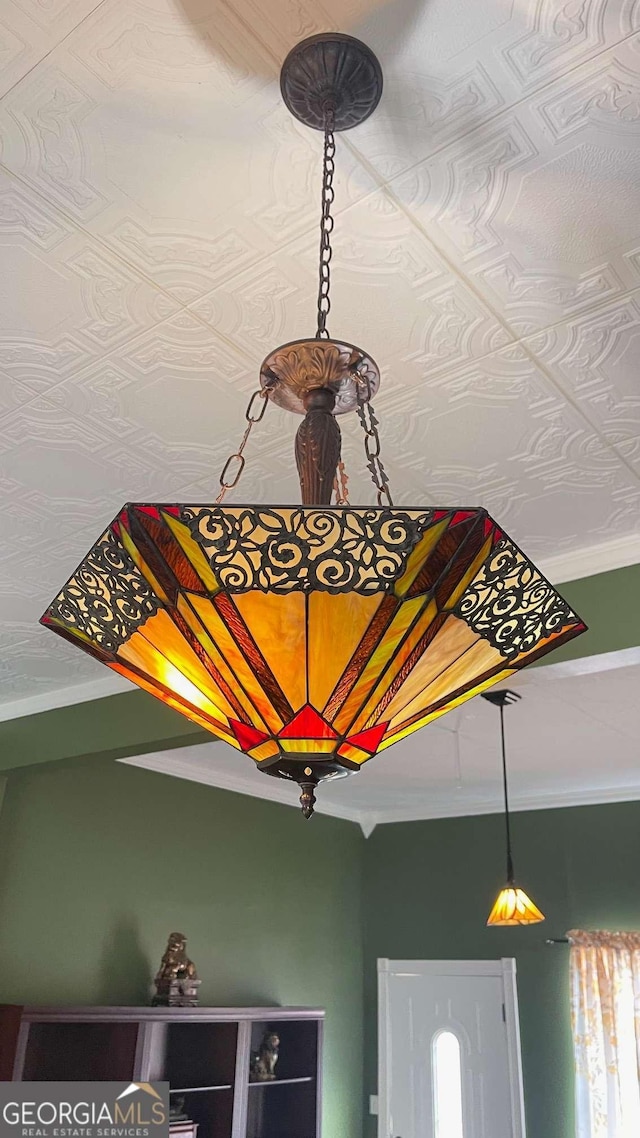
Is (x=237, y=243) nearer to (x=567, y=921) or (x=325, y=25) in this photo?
(x=325, y=25)

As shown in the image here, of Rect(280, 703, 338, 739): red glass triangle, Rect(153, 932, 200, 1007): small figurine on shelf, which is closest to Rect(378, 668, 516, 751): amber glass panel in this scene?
Rect(280, 703, 338, 739): red glass triangle

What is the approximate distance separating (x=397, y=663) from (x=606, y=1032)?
4.61 m

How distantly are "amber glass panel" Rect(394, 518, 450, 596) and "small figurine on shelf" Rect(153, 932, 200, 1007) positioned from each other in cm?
373

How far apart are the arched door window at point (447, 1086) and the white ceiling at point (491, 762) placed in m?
1.31

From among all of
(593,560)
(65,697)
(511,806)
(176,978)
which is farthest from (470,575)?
(511,806)

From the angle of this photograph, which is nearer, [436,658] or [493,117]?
[436,658]

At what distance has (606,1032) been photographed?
4.42 metres

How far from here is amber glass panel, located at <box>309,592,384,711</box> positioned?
0.68 meters

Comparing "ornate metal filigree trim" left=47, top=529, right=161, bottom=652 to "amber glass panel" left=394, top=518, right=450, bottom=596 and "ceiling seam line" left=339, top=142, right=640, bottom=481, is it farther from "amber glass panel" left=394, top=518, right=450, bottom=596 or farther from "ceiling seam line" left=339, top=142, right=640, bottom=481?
"ceiling seam line" left=339, top=142, right=640, bottom=481

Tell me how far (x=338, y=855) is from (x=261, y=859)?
2.57 feet

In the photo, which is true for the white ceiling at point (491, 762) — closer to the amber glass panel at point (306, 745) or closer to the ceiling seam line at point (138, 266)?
the ceiling seam line at point (138, 266)

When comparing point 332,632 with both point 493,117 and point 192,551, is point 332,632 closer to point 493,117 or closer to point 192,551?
point 192,551

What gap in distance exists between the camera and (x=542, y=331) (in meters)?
1.43

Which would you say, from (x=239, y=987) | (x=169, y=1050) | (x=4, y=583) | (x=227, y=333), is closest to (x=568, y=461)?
(x=227, y=333)
